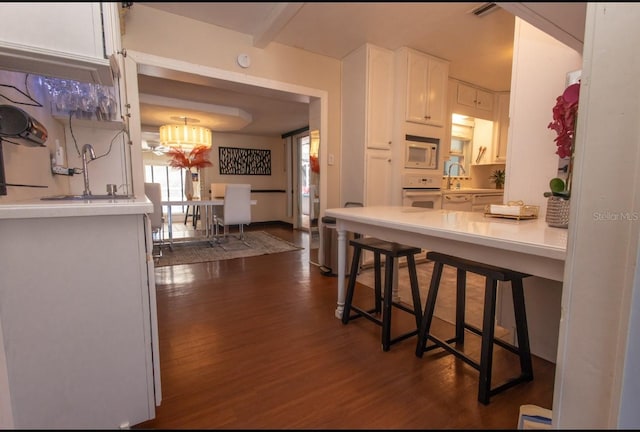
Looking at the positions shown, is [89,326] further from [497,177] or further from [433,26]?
[497,177]

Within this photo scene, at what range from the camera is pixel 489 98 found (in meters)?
4.01

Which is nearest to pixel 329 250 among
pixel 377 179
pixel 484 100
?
pixel 377 179

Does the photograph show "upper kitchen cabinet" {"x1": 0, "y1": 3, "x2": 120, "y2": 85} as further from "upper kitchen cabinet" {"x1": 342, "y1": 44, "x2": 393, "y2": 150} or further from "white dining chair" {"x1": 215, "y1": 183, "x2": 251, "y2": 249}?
"white dining chair" {"x1": 215, "y1": 183, "x2": 251, "y2": 249}

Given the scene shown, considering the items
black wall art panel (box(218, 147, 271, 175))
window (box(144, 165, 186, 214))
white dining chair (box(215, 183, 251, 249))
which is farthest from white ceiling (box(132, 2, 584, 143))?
black wall art panel (box(218, 147, 271, 175))

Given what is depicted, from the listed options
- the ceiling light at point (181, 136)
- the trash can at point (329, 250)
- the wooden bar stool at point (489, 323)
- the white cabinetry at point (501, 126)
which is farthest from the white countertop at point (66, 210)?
the white cabinetry at point (501, 126)

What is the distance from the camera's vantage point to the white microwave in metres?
2.65

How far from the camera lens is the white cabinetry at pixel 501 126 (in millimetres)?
4145

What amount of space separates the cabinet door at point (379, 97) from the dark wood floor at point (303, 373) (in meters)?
0.80

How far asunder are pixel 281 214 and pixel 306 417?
6.76 m

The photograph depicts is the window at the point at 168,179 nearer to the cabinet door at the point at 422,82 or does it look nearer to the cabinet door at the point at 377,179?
the cabinet door at the point at 377,179

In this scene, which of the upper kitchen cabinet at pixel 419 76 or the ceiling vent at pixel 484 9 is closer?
the ceiling vent at pixel 484 9

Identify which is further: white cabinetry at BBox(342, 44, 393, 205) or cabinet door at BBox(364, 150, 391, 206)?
cabinet door at BBox(364, 150, 391, 206)

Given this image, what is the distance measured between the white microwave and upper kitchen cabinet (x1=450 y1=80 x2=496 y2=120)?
3.54 ft

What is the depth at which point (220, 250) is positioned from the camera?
13.3 ft
